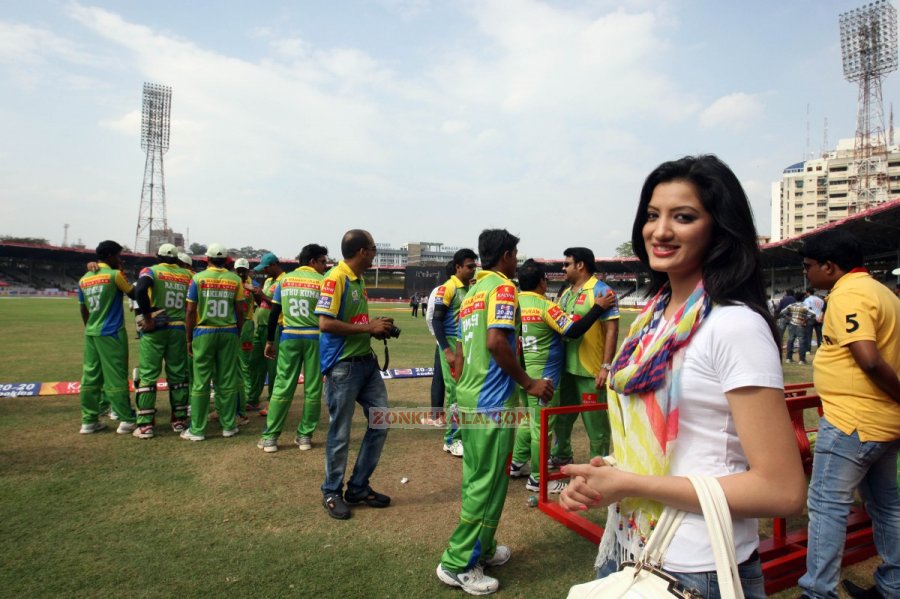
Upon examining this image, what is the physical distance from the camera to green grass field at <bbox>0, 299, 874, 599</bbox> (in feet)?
10.1

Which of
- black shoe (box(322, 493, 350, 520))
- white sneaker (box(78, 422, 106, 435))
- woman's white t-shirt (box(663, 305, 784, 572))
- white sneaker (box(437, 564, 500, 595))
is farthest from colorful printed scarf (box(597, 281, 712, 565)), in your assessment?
white sneaker (box(78, 422, 106, 435))

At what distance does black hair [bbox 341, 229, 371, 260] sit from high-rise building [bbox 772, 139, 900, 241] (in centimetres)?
8683

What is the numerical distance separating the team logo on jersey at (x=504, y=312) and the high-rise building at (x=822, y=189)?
87.3 m

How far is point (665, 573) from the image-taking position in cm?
122

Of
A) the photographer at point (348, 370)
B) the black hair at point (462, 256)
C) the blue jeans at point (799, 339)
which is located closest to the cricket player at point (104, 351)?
the photographer at point (348, 370)

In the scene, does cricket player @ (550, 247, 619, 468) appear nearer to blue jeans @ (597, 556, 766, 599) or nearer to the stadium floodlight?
blue jeans @ (597, 556, 766, 599)

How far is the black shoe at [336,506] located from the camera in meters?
3.98

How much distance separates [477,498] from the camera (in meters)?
3.00

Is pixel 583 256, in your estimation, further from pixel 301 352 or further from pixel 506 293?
pixel 301 352

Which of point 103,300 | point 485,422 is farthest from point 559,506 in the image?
point 103,300

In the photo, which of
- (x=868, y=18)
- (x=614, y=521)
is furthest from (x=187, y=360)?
(x=868, y=18)

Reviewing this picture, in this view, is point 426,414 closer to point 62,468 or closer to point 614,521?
point 62,468

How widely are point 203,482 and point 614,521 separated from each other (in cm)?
430

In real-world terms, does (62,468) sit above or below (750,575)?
below
